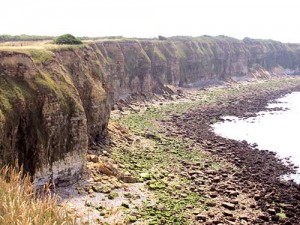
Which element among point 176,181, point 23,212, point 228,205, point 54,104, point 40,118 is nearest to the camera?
point 23,212

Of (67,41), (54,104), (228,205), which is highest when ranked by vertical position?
(67,41)

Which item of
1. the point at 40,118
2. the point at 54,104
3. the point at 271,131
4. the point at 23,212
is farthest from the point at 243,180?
the point at 23,212

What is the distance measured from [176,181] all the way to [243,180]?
305 inches

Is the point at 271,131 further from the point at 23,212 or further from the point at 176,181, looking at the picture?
the point at 23,212

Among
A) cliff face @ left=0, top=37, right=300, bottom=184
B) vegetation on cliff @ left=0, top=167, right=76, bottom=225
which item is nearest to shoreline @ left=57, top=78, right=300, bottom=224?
cliff face @ left=0, top=37, right=300, bottom=184

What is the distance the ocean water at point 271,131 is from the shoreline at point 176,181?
2.98 meters

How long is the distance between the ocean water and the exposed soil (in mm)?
2394

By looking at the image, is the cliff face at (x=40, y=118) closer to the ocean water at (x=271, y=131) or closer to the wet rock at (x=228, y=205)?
the wet rock at (x=228, y=205)

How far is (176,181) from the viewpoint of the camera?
36.4m

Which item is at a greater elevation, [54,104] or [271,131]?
[54,104]

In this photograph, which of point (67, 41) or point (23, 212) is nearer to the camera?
point (23, 212)

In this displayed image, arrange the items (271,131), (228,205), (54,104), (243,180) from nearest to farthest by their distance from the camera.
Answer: (54,104)
(228,205)
(243,180)
(271,131)

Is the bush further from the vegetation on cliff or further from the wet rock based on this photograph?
the vegetation on cliff

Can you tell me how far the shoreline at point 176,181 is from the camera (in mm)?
29250
